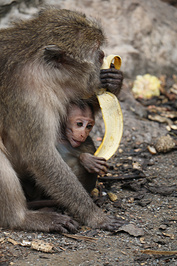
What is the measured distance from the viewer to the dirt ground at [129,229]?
4.30 meters

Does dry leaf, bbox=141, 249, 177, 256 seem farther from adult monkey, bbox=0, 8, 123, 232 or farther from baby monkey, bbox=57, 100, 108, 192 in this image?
baby monkey, bbox=57, 100, 108, 192

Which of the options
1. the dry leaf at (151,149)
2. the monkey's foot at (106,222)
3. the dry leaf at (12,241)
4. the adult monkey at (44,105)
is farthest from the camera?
the dry leaf at (151,149)

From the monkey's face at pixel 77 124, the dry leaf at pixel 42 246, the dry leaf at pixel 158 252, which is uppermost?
the monkey's face at pixel 77 124

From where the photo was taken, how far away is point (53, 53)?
4.72m

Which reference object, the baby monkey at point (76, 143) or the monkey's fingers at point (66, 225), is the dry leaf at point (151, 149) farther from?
the monkey's fingers at point (66, 225)

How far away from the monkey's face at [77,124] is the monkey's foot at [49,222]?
97 cm

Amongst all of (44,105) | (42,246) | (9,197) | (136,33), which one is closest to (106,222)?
(42,246)

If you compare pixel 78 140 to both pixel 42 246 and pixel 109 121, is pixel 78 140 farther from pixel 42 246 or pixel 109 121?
pixel 42 246

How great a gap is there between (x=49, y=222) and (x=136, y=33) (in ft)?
18.1

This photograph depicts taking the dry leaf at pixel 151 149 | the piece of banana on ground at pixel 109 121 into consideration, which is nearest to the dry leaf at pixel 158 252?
the piece of banana on ground at pixel 109 121

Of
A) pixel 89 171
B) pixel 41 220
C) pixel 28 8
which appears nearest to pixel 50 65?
pixel 89 171

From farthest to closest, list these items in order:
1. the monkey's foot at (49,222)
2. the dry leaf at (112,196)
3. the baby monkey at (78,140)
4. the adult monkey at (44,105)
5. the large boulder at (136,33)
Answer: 1. the large boulder at (136,33)
2. the dry leaf at (112,196)
3. the baby monkey at (78,140)
4. the monkey's foot at (49,222)
5. the adult monkey at (44,105)

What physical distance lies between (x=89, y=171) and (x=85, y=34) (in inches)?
Answer: 64.4

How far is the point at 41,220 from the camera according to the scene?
4.92 m
